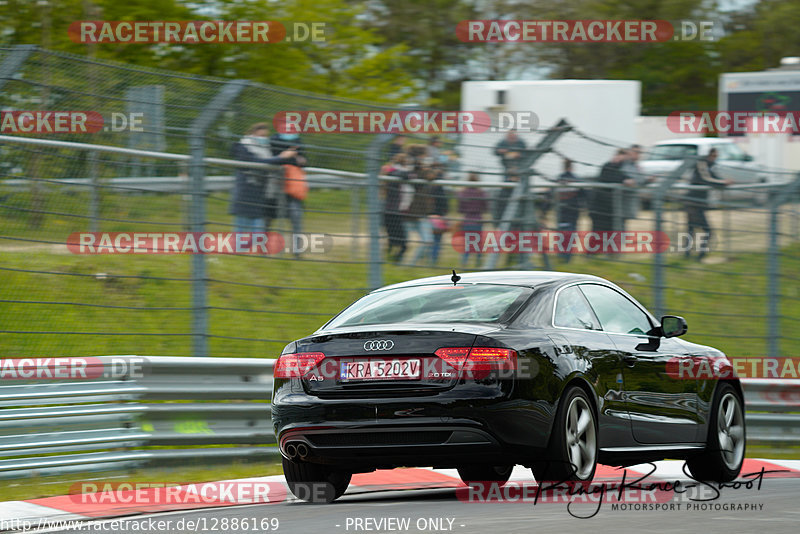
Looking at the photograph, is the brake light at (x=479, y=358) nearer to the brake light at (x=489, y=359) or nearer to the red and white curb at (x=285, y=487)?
the brake light at (x=489, y=359)

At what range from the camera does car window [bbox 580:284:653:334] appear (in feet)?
30.0

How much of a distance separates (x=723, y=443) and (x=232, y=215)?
4.35 m

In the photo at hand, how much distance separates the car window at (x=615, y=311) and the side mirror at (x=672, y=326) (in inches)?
3.9

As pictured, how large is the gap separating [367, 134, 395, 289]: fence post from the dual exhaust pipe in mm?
4054

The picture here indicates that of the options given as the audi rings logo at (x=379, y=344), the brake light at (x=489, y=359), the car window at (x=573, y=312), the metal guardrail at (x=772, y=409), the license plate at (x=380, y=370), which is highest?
the car window at (x=573, y=312)

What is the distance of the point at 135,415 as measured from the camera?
32.6 ft

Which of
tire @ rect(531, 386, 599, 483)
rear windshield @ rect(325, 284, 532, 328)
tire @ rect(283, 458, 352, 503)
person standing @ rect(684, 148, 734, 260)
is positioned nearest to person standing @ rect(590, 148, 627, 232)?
person standing @ rect(684, 148, 734, 260)

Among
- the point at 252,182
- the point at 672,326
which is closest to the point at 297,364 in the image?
the point at 672,326

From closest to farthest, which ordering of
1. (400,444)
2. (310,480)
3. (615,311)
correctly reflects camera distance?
(400,444), (310,480), (615,311)

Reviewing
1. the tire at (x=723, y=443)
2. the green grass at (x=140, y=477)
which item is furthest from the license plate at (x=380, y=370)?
the tire at (x=723, y=443)

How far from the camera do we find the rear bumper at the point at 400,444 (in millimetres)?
7746

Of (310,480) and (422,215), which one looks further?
(422,215)

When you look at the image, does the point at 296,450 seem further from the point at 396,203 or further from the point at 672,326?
the point at 396,203

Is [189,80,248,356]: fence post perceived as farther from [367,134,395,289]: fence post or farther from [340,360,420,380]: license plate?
[340,360,420,380]: license plate
